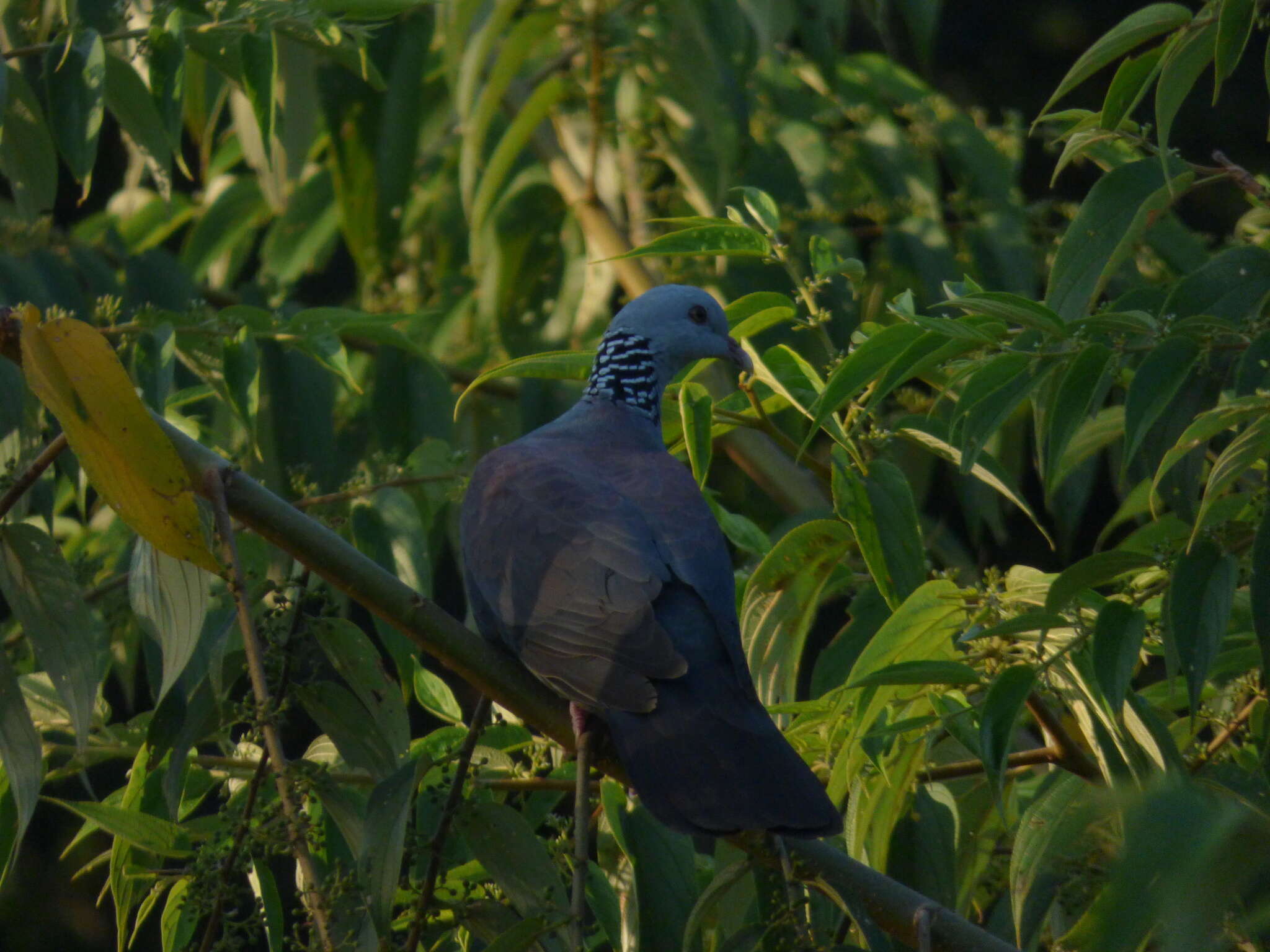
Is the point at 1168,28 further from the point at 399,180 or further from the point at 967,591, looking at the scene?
the point at 399,180

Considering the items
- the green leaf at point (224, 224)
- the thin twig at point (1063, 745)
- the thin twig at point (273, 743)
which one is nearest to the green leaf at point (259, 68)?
the thin twig at point (273, 743)

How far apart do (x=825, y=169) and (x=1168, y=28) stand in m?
2.13

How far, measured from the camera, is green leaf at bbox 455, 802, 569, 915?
1657mm

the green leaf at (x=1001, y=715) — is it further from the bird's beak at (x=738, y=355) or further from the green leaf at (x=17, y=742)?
the bird's beak at (x=738, y=355)

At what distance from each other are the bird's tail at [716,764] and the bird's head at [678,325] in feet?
3.56

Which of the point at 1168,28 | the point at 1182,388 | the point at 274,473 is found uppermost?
the point at 1168,28

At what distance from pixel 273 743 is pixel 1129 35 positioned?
126cm

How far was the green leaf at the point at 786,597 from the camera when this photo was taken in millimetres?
1845

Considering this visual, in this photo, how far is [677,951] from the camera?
1750mm

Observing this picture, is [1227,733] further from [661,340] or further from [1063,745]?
[661,340]

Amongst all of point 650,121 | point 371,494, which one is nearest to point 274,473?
point 371,494

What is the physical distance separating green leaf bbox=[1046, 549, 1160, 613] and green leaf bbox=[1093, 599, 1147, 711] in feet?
0.11

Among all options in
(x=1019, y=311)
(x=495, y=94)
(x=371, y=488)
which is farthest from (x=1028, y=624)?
(x=495, y=94)

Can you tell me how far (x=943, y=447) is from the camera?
189cm
